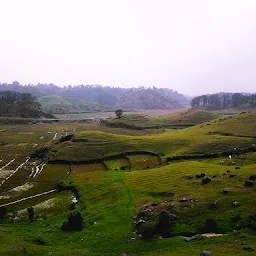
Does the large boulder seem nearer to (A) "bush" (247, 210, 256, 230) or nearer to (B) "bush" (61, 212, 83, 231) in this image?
(A) "bush" (247, 210, 256, 230)

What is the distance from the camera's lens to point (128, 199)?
73.4 meters

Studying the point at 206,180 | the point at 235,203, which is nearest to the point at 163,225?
the point at 235,203

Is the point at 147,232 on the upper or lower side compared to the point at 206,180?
lower

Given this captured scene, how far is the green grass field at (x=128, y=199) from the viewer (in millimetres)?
49188

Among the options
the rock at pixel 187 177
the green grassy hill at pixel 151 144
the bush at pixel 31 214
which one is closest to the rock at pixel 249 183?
the rock at pixel 187 177

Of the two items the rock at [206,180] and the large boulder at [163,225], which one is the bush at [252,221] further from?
the rock at [206,180]

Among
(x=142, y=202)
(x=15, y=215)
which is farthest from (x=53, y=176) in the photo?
(x=142, y=202)

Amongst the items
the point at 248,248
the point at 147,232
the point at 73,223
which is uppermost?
the point at 248,248

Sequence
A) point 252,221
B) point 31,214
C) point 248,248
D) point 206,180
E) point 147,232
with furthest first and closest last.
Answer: point 206,180 → point 31,214 → point 147,232 → point 252,221 → point 248,248

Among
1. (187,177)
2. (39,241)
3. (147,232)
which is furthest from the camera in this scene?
(187,177)

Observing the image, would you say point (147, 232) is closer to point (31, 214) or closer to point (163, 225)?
point (163, 225)

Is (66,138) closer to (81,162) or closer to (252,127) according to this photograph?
(81,162)

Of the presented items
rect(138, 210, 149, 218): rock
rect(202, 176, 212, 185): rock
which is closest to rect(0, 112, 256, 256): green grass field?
rect(138, 210, 149, 218): rock

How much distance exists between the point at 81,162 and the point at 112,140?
26.4 m
